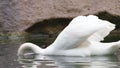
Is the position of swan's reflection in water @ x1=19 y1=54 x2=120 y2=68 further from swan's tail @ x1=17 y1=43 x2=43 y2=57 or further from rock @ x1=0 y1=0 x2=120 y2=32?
rock @ x1=0 y1=0 x2=120 y2=32

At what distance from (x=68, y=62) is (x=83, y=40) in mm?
883

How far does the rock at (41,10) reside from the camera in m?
20.9

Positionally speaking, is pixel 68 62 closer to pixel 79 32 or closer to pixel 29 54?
pixel 79 32

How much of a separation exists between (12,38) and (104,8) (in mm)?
3658

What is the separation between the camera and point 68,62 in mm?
12570

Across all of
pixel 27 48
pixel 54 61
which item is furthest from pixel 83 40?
pixel 27 48

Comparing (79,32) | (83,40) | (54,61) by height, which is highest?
(79,32)

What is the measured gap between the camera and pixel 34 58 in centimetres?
1336

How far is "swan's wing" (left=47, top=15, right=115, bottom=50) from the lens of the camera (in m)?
13.2

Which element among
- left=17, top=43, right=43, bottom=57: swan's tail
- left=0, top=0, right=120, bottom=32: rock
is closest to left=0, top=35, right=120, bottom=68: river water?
left=17, top=43, right=43, bottom=57: swan's tail

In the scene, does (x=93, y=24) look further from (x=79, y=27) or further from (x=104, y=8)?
(x=104, y=8)

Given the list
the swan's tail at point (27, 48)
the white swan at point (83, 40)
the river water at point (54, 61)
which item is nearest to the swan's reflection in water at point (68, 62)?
the river water at point (54, 61)

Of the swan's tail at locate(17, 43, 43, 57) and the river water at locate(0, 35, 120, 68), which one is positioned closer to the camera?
the river water at locate(0, 35, 120, 68)

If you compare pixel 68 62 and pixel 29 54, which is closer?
pixel 68 62
